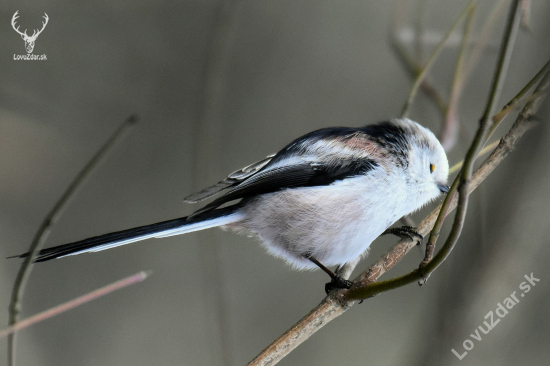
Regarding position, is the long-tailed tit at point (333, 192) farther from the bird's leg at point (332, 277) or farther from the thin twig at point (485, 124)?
the thin twig at point (485, 124)

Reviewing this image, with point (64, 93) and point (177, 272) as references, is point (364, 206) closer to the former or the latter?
point (177, 272)

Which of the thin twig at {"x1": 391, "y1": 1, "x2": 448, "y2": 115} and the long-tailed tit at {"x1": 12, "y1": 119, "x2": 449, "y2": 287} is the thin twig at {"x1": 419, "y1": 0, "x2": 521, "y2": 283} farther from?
the thin twig at {"x1": 391, "y1": 1, "x2": 448, "y2": 115}

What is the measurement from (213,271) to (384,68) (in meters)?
1.29

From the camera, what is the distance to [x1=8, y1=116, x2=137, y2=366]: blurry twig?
68 centimetres

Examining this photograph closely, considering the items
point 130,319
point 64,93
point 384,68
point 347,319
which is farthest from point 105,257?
point 384,68

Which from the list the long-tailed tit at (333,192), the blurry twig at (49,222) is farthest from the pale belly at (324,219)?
the blurry twig at (49,222)

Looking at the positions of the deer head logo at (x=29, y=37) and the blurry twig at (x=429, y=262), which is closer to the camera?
the blurry twig at (x=429, y=262)

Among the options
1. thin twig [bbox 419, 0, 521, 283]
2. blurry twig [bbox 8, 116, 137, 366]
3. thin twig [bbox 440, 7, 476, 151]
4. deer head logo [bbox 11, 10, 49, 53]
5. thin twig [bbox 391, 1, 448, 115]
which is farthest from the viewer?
deer head logo [bbox 11, 10, 49, 53]

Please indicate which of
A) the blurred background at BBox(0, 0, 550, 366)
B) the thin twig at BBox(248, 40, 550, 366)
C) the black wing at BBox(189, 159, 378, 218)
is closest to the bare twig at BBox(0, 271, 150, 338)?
the thin twig at BBox(248, 40, 550, 366)

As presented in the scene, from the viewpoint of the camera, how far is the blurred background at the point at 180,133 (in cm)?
177

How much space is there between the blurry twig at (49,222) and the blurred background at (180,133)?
0.74m

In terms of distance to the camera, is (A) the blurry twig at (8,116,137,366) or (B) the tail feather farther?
(B) the tail feather

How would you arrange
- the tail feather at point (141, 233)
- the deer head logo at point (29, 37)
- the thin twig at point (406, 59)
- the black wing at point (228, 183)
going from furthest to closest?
the deer head logo at point (29, 37)
the thin twig at point (406, 59)
the black wing at point (228, 183)
the tail feather at point (141, 233)

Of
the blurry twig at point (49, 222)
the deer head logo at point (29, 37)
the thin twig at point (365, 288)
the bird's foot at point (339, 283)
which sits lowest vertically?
the bird's foot at point (339, 283)
